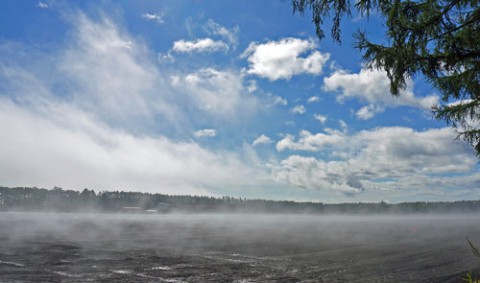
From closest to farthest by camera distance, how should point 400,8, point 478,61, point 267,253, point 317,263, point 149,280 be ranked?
point 400,8 < point 478,61 < point 149,280 < point 317,263 < point 267,253

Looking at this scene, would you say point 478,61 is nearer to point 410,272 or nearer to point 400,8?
point 400,8

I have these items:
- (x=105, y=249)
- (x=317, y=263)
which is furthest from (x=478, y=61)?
(x=105, y=249)

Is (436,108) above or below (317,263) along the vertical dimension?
above

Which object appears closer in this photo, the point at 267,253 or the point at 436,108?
the point at 436,108

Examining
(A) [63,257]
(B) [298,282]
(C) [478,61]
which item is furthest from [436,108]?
(A) [63,257]

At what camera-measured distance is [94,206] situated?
164 m

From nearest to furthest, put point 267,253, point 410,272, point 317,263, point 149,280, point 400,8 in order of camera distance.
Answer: point 400,8 → point 149,280 → point 410,272 → point 317,263 → point 267,253

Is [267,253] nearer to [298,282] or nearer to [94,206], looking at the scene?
[298,282]

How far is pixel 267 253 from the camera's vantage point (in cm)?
2000

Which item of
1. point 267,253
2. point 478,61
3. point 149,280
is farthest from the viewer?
point 267,253

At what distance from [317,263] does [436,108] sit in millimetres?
8894

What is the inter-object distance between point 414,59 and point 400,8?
1.11 m

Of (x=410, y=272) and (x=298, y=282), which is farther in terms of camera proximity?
(x=410, y=272)

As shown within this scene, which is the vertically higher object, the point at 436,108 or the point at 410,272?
the point at 436,108
